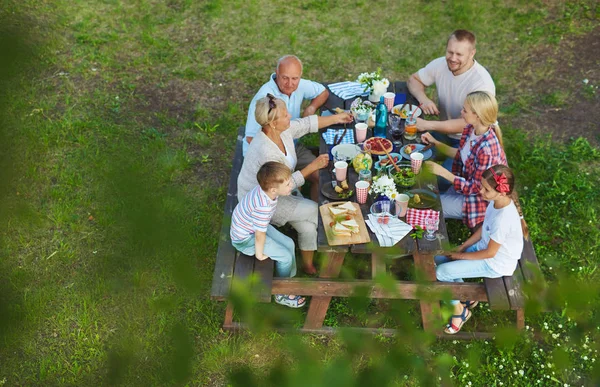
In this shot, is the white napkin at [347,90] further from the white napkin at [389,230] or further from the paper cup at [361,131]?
the white napkin at [389,230]

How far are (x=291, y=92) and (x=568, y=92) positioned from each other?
4.17 m

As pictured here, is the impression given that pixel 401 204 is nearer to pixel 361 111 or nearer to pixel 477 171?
pixel 477 171

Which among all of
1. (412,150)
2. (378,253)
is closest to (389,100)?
(412,150)

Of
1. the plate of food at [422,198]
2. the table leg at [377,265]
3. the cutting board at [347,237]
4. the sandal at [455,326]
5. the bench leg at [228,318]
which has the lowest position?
the bench leg at [228,318]

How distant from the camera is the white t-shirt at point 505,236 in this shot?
13.9 feet

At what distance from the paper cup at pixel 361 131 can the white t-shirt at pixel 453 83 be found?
1.04 meters

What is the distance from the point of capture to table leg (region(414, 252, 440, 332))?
450 centimetres

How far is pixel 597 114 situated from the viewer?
23.7 feet

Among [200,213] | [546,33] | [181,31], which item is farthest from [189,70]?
[546,33]

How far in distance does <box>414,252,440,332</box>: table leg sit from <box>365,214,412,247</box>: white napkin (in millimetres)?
277

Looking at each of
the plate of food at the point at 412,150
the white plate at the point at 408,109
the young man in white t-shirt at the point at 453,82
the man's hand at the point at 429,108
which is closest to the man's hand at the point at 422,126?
the young man in white t-shirt at the point at 453,82

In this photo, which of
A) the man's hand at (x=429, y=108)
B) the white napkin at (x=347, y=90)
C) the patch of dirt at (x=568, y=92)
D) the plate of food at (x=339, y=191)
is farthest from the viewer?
the patch of dirt at (x=568, y=92)

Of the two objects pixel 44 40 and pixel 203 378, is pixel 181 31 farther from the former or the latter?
pixel 203 378

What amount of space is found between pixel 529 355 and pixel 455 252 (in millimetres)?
1027
